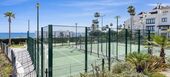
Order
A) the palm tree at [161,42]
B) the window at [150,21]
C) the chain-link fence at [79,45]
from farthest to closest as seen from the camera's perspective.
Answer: the window at [150,21]
the palm tree at [161,42]
the chain-link fence at [79,45]

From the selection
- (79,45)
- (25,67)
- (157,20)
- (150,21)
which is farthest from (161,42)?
(150,21)

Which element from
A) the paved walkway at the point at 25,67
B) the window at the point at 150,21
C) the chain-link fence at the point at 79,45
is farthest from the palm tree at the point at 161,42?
the window at the point at 150,21

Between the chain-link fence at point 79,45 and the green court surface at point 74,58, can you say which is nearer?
the chain-link fence at point 79,45

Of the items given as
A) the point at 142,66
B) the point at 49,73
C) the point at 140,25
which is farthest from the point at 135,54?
the point at 140,25

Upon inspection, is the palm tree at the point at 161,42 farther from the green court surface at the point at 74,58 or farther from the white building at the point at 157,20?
the white building at the point at 157,20

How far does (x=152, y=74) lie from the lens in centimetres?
1458

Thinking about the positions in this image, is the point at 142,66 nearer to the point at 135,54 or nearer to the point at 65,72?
the point at 135,54

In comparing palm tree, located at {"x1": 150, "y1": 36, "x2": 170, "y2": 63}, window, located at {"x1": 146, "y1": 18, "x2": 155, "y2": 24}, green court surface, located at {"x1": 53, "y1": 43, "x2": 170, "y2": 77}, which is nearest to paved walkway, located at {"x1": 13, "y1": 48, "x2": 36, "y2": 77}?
green court surface, located at {"x1": 53, "y1": 43, "x2": 170, "y2": 77}

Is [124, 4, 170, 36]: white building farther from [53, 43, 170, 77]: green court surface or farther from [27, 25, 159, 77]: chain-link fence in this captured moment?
[27, 25, 159, 77]: chain-link fence

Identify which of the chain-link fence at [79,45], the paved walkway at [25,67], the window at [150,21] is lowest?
the paved walkway at [25,67]

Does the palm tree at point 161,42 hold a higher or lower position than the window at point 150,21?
lower

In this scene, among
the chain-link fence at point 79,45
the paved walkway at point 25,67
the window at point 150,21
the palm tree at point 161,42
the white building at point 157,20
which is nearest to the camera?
the chain-link fence at point 79,45

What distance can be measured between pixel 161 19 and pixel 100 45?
52112 mm

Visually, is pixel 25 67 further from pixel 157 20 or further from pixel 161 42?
pixel 157 20
